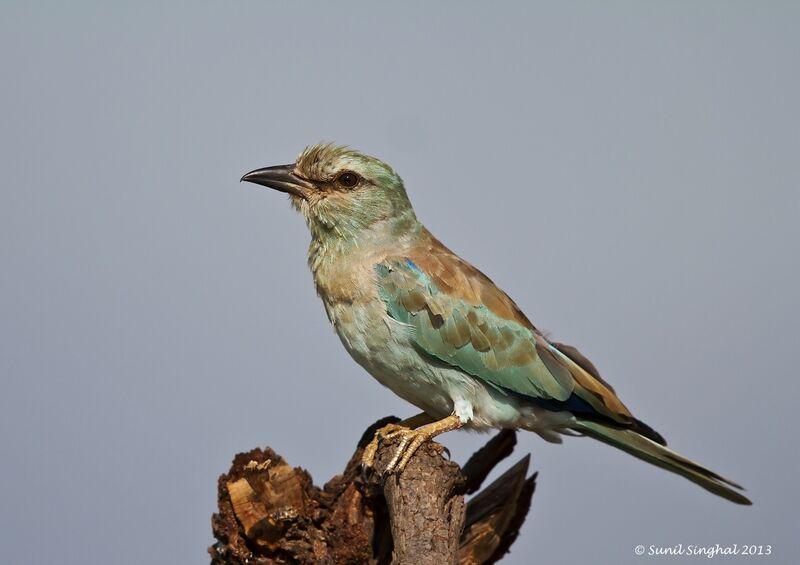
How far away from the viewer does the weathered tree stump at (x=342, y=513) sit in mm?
5535

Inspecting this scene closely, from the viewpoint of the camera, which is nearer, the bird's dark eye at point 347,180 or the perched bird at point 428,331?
the perched bird at point 428,331

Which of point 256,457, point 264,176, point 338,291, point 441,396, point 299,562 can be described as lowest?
point 299,562

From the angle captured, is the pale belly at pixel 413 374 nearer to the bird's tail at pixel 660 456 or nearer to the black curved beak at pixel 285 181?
the bird's tail at pixel 660 456

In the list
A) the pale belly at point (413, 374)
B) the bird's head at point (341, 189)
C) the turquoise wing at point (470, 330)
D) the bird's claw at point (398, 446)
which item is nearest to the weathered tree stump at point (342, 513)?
the bird's claw at point (398, 446)

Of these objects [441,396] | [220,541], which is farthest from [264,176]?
[220,541]

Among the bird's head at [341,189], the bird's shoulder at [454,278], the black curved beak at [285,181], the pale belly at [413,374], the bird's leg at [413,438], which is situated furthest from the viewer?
the black curved beak at [285,181]

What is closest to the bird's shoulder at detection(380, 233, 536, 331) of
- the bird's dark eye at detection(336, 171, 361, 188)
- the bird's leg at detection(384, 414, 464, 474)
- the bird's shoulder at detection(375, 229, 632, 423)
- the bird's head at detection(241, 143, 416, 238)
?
the bird's shoulder at detection(375, 229, 632, 423)

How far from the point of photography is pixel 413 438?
599 centimetres

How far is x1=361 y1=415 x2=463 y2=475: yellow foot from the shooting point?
19.3 feet

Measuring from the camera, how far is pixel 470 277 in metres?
6.48

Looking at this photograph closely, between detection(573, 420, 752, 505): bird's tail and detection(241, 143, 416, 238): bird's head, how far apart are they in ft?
5.80

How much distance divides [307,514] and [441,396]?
3.38 feet

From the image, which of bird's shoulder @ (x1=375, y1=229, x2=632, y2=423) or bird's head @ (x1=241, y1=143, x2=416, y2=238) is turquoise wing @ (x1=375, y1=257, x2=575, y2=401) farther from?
bird's head @ (x1=241, y1=143, x2=416, y2=238)

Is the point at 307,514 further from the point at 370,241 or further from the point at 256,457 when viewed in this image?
the point at 370,241
